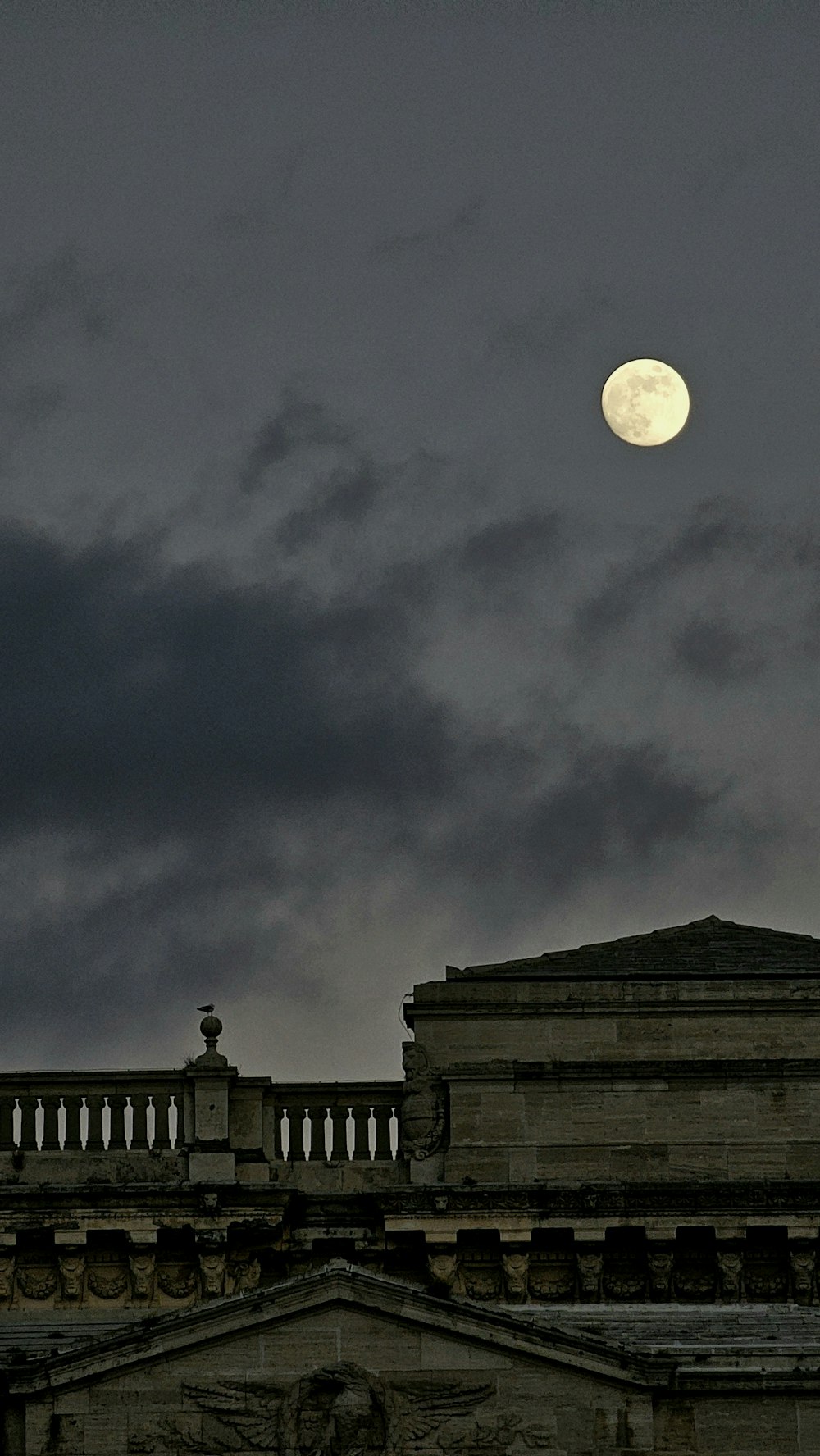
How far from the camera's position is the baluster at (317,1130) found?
5884 cm

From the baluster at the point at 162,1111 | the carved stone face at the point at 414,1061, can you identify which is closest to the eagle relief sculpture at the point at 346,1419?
the baluster at the point at 162,1111

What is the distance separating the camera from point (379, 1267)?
5712cm

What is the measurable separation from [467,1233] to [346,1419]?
7265mm

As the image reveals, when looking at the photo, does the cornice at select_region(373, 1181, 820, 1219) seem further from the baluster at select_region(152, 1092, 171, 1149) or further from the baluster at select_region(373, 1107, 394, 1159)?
the baluster at select_region(152, 1092, 171, 1149)

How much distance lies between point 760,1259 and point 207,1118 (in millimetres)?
8249

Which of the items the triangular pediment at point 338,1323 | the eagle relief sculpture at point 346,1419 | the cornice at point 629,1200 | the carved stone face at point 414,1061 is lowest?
the eagle relief sculpture at point 346,1419

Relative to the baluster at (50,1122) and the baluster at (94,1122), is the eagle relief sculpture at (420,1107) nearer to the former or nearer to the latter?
the baluster at (94,1122)

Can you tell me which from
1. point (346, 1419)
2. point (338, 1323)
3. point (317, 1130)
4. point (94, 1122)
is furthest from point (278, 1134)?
point (346, 1419)

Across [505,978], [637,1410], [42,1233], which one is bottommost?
[637,1410]

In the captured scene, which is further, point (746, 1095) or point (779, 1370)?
point (746, 1095)

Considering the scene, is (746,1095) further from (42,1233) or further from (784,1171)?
(42,1233)

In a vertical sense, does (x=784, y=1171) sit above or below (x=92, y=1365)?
above

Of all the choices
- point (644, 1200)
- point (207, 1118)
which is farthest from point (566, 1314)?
point (207, 1118)

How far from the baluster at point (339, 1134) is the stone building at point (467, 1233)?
0.19ft
